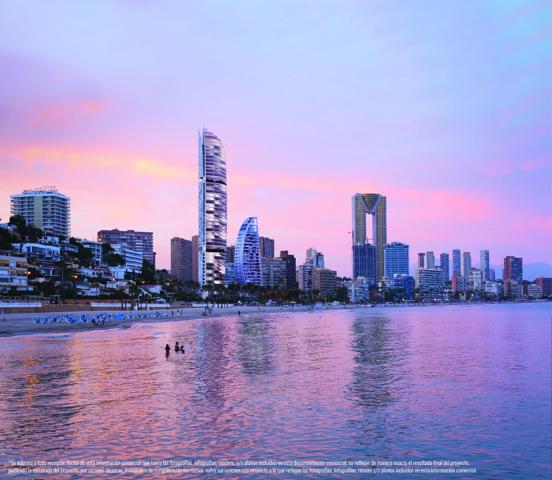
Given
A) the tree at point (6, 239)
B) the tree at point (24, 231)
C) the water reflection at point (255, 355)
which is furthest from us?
the tree at point (24, 231)

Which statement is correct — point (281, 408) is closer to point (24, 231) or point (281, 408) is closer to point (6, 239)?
point (6, 239)

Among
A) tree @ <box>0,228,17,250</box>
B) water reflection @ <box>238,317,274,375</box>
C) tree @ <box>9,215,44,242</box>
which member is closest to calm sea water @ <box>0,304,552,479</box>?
water reflection @ <box>238,317,274,375</box>

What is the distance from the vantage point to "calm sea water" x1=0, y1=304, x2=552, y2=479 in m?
22.4

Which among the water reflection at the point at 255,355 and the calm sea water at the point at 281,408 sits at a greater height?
the calm sea water at the point at 281,408

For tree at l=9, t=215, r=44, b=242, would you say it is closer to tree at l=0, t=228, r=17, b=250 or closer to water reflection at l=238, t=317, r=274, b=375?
tree at l=0, t=228, r=17, b=250

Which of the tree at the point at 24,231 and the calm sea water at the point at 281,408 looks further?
the tree at the point at 24,231

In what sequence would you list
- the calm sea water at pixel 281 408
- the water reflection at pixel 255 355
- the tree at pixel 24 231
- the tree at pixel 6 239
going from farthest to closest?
the tree at pixel 24 231 < the tree at pixel 6 239 < the water reflection at pixel 255 355 < the calm sea water at pixel 281 408

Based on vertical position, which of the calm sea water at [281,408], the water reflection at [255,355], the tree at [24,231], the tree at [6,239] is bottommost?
the water reflection at [255,355]

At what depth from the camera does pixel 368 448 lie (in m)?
22.7

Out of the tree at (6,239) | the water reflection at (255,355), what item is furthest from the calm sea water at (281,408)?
the tree at (6,239)

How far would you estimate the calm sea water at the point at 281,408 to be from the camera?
882 inches

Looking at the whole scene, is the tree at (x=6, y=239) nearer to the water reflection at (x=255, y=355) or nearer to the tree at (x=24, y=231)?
the tree at (x=24, y=231)

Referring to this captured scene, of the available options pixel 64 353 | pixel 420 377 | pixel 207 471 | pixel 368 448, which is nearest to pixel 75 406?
pixel 207 471

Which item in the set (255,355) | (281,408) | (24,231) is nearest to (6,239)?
(24,231)
